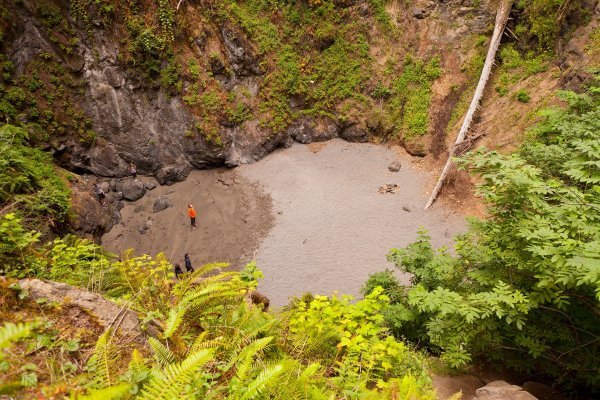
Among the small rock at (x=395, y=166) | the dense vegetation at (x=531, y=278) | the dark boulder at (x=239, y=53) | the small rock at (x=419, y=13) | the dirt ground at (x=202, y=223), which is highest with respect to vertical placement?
the small rock at (x=419, y=13)

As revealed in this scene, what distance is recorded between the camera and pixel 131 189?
1802 centimetres

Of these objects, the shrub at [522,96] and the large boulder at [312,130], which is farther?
the large boulder at [312,130]

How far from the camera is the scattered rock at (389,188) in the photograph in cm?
1670

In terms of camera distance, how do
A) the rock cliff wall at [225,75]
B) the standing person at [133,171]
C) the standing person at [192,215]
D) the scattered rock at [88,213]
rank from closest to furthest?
the scattered rock at [88,213] < the standing person at [192,215] < the rock cliff wall at [225,75] < the standing person at [133,171]

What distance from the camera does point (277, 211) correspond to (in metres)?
16.8

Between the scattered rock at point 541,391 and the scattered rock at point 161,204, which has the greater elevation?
the scattered rock at point 541,391

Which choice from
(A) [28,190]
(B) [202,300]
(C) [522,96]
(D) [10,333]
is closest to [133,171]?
(A) [28,190]

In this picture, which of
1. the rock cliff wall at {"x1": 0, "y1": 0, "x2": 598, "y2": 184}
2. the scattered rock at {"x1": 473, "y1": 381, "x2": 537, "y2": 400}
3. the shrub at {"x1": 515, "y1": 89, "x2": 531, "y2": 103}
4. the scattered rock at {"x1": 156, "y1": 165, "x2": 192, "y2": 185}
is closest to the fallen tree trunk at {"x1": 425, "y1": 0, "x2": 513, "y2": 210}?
the rock cliff wall at {"x1": 0, "y1": 0, "x2": 598, "y2": 184}

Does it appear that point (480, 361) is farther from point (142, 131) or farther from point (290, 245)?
point (142, 131)

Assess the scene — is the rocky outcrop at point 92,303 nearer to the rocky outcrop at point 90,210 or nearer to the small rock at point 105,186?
the rocky outcrop at point 90,210

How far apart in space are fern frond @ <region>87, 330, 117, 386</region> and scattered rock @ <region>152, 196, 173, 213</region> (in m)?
15.0

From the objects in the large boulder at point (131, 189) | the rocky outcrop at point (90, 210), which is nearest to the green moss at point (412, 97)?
the large boulder at point (131, 189)

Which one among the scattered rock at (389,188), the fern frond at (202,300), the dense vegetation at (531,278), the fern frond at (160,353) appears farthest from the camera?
the scattered rock at (389,188)

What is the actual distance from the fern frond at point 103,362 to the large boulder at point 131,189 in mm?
16288
